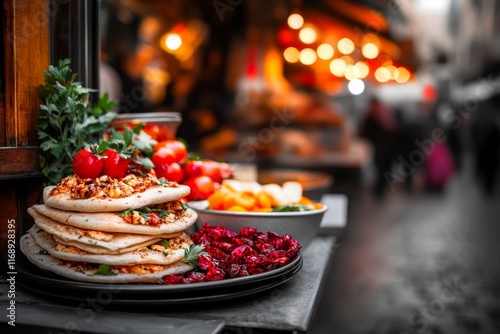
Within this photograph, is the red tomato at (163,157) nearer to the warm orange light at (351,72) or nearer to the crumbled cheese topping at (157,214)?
the crumbled cheese topping at (157,214)

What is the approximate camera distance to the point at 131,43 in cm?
1062

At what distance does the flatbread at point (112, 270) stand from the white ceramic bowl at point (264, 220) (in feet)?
1.60

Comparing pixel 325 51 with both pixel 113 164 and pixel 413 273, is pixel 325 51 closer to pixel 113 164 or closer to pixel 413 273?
pixel 413 273

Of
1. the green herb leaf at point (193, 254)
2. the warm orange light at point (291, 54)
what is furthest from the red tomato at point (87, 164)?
the warm orange light at point (291, 54)

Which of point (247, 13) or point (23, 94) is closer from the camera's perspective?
point (23, 94)

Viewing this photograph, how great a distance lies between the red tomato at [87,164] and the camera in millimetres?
1975

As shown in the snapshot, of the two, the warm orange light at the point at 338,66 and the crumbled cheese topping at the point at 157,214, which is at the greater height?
the warm orange light at the point at 338,66

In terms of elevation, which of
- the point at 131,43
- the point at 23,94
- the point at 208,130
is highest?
the point at 131,43

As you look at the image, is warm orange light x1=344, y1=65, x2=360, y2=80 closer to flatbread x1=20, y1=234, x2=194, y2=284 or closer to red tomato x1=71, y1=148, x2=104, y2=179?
red tomato x1=71, y1=148, x2=104, y2=179

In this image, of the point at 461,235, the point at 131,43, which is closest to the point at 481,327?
the point at 461,235

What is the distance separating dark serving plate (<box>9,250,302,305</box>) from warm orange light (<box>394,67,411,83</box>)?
37.1ft

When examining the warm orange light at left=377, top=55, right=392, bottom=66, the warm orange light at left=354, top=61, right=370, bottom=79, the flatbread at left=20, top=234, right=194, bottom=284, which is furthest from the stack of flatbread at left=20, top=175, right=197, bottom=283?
the warm orange light at left=377, top=55, right=392, bottom=66

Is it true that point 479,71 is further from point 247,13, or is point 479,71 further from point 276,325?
point 276,325

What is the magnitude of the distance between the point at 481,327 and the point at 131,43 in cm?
791
